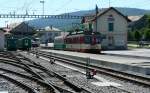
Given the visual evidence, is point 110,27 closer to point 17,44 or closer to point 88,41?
point 17,44

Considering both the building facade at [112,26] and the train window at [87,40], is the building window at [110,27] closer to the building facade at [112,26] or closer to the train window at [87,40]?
the building facade at [112,26]

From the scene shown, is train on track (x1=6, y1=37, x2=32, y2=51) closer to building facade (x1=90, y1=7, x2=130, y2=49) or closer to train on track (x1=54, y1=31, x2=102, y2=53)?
building facade (x1=90, y1=7, x2=130, y2=49)

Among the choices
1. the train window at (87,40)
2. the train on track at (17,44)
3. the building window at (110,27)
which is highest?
the building window at (110,27)

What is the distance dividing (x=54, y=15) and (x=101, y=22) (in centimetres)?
2327

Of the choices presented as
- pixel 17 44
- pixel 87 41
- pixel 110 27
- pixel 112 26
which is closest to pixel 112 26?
pixel 112 26

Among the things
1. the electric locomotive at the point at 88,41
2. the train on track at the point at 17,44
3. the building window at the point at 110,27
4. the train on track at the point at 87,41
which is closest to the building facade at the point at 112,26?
the building window at the point at 110,27

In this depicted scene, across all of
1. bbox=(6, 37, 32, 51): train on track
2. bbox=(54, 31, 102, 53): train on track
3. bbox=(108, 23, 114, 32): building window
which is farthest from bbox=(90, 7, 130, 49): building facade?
bbox=(54, 31, 102, 53): train on track

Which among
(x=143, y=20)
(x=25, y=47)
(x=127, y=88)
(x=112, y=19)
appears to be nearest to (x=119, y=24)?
(x=112, y=19)

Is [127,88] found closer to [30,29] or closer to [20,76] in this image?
[20,76]

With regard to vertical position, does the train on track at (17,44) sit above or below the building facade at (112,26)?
below

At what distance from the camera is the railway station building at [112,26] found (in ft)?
298

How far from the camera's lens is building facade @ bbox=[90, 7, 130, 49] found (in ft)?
298

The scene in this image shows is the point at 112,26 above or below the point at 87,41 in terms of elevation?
above

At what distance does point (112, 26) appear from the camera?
92125mm
